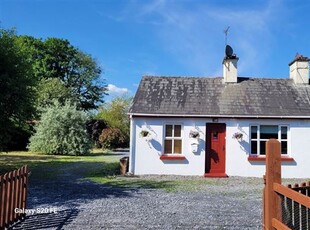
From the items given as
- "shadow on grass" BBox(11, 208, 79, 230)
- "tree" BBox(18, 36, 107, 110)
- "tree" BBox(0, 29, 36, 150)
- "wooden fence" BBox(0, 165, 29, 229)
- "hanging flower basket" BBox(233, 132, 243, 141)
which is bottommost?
"shadow on grass" BBox(11, 208, 79, 230)

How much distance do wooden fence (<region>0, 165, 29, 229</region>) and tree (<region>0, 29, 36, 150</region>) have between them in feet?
22.4

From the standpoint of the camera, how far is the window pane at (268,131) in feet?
50.8

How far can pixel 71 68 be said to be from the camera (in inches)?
2095

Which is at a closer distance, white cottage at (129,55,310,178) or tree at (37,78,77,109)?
white cottage at (129,55,310,178)

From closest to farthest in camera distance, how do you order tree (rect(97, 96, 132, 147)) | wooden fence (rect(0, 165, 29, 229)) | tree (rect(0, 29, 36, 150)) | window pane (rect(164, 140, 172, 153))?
wooden fence (rect(0, 165, 29, 229))
tree (rect(0, 29, 36, 150))
window pane (rect(164, 140, 172, 153))
tree (rect(97, 96, 132, 147))

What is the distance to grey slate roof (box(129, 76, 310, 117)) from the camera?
1553cm

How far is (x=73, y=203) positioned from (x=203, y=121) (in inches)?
320

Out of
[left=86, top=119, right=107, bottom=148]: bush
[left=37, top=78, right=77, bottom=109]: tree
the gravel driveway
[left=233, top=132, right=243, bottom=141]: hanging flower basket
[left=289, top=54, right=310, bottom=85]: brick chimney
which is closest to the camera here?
the gravel driveway

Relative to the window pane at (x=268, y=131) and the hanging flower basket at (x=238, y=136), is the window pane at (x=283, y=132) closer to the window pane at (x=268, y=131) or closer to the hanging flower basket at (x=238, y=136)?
the window pane at (x=268, y=131)

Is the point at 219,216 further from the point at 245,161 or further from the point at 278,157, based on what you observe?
the point at 245,161

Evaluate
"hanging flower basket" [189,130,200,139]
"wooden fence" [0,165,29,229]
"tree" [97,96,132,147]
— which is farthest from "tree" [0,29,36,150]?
"tree" [97,96,132,147]

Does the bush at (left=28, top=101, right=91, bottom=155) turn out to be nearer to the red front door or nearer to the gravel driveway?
the red front door

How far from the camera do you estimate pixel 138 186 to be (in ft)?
39.7

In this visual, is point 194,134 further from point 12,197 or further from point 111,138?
point 111,138
